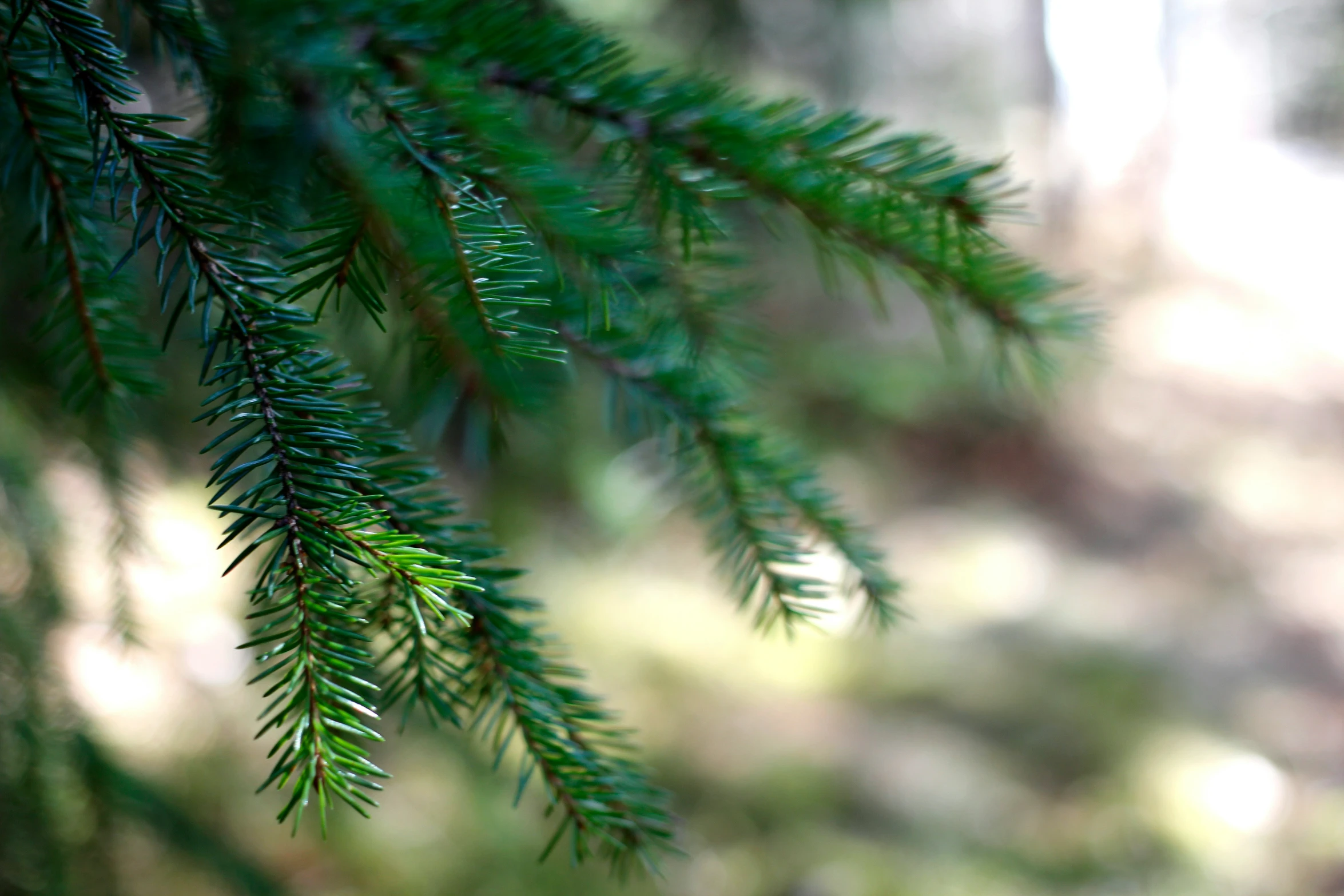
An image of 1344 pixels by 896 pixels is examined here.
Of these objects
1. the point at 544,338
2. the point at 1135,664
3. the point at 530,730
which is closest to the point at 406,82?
the point at 544,338

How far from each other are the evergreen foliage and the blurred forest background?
142 mm

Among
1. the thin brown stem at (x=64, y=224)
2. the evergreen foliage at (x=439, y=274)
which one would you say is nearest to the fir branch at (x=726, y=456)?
the evergreen foliage at (x=439, y=274)

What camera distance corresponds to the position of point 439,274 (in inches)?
18.1

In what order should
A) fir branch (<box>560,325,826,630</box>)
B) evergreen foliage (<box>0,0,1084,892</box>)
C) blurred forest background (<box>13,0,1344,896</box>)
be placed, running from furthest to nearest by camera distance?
1. blurred forest background (<box>13,0,1344,896</box>)
2. fir branch (<box>560,325,826,630</box>)
3. evergreen foliage (<box>0,0,1084,892</box>)

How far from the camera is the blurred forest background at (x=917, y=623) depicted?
206cm

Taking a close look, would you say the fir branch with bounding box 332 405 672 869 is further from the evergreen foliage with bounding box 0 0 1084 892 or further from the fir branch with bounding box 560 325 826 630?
the fir branch with bounding box 560 325 826 630

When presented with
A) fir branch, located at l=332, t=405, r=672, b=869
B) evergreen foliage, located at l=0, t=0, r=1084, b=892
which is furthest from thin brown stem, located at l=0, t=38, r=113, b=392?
fir branch, located at l=332, t=405, r=672, b=869

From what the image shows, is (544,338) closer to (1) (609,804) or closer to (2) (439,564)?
(2) (439,564)

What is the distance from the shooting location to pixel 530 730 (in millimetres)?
507

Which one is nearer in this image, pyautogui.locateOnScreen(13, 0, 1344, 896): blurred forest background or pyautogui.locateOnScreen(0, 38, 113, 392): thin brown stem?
pyautogui.locateOnScreen(0, 38, 113, 392): thin brown stem

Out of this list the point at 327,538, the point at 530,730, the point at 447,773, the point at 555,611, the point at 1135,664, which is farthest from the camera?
the point at 1135,664

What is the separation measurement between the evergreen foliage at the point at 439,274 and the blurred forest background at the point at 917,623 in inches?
5.6

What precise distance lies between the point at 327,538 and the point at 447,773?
83.0 inches

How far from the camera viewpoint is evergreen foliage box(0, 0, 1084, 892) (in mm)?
427
